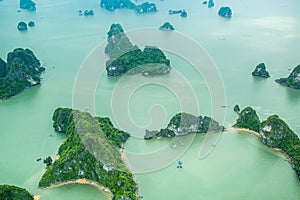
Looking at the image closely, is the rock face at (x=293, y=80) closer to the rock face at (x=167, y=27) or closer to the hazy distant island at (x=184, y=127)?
the hazy distant island at (x=184, y=127)

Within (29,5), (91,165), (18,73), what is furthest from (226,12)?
(91,165)

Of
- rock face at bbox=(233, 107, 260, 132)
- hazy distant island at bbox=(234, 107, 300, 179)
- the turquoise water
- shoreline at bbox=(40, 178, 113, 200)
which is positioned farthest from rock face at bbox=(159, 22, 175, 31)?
shoreline at bbox=(40, 178, 113, 200)

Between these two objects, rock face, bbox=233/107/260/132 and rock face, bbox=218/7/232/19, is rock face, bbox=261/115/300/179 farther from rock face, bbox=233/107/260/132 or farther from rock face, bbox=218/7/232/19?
rock face, bbox=218/7/232/19

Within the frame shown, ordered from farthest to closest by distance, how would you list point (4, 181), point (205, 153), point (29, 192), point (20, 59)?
point (20, 59) < point (205, 153) < point (4, 181) < point (29, 192)

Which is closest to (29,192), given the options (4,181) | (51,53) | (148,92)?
(4,181)

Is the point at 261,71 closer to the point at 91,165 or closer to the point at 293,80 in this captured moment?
the point at 293,80

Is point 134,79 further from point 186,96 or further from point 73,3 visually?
point 73,3
